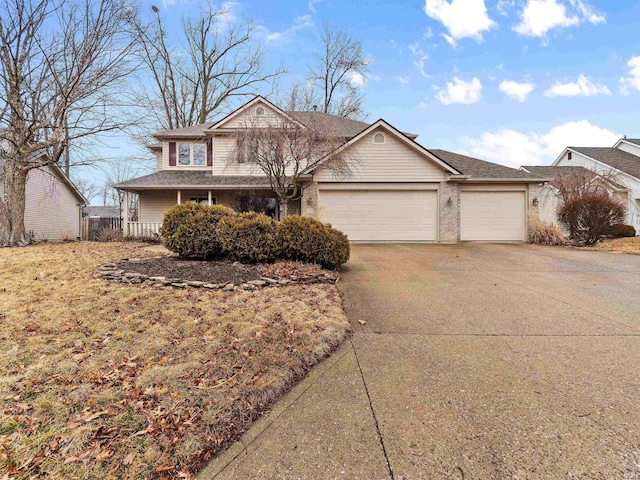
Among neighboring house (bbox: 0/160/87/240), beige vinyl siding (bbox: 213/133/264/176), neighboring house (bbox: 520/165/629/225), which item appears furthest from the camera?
neighboring house (bbox: 520/165/629/225)

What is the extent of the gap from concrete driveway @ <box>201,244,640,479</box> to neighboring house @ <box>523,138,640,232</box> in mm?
16985

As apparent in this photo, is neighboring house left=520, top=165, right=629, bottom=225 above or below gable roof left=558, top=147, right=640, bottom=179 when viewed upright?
below

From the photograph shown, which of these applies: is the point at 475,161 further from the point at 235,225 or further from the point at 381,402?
the point at 381,402

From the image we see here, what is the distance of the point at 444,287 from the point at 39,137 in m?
15.6

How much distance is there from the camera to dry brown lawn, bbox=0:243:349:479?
1947mm

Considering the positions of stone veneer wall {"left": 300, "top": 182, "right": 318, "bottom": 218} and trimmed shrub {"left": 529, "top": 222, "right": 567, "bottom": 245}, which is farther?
stone veneer wall {"left": 300, "top": 182, "right": 318, "bottom": 218}

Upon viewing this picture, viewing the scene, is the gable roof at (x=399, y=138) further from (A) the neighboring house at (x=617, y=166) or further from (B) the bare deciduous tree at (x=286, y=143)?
(A) the neighboring house at (x=617, y=166)

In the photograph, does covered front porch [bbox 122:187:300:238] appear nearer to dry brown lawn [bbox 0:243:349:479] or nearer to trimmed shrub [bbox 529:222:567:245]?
dry brown lawn [bbox 0:243:349:479]

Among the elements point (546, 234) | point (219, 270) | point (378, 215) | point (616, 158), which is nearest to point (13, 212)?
point (219, 270)

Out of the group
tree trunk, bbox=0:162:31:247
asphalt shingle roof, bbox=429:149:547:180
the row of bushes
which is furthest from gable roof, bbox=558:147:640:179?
tree trunk, bbox=0:162:31:247

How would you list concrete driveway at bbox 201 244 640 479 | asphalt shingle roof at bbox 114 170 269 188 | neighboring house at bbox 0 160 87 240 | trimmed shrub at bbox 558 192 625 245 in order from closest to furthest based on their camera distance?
1. concrete driveway at bbox 201 244 640 479
2. trimmed shrub at bbox 558 192 625 245
3. asphalt shingle roof at bbox 114 170 269 188
4. neighboring house at bbox 0 160 87 240

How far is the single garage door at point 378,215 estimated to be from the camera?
1320 cm

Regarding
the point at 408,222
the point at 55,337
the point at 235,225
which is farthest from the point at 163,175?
the point at 55,337

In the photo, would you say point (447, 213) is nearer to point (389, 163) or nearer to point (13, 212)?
point (389, 163)
